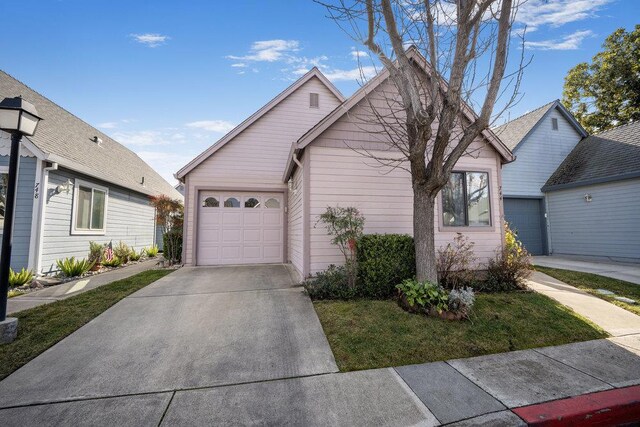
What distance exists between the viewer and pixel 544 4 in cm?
480

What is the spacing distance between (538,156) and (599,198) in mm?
3173

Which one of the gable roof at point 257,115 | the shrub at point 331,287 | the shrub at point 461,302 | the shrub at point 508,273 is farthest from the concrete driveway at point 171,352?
the gable roof at point 257,115

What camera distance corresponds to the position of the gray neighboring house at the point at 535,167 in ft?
42.2

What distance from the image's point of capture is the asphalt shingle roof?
44.1 feet

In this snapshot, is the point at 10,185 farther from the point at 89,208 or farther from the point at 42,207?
the point at 89,208

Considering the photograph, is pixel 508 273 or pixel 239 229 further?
pixel 239 229

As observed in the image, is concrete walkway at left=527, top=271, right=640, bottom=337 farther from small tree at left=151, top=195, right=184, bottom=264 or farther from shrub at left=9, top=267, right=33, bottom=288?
shrub at left=9, top=267, right=33, bottom=288

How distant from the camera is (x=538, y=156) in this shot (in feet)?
43.8

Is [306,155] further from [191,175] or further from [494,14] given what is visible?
[191,175]

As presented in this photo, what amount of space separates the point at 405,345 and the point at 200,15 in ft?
30.2

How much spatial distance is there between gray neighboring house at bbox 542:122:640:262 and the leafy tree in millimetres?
10286

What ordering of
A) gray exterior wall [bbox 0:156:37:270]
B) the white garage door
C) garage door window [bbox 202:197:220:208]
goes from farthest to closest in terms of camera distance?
garage door window [bbox 202:197:220:208], the white garage door, gray exterior wall [bbox 0:156:37:270]

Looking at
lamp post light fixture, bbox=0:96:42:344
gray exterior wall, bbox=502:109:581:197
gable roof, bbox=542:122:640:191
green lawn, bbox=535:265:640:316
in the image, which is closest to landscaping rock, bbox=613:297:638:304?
green lawn, bbox=535:265:640:316

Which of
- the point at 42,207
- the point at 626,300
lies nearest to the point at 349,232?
the point at 626,300
